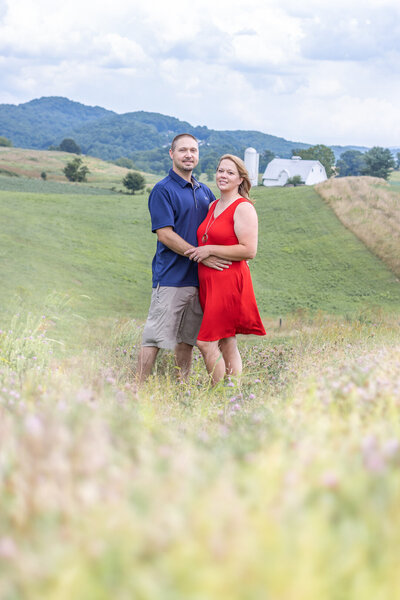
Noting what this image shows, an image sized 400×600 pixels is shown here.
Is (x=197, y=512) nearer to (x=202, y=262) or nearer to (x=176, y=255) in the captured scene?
(x=202, y=262)

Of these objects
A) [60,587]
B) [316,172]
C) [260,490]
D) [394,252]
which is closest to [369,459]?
[260,490]

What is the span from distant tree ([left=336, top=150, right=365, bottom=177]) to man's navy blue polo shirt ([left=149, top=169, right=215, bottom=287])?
10478cm

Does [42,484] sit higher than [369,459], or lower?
lower

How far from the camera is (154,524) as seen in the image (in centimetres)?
155

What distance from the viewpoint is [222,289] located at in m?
5.17

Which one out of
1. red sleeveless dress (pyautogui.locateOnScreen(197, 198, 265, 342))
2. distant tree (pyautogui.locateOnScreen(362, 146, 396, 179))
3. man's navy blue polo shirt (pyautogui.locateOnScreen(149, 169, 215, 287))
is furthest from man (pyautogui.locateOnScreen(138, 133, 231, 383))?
distant tree (pyautogui.locateOnScreen(362, 146, 396, 179))

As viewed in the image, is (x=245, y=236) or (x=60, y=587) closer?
(x=60, y=587)

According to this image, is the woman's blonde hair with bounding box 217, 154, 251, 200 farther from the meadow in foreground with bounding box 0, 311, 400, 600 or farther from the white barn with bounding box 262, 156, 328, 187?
the white barn with bounding box 262, 156, 328, 187

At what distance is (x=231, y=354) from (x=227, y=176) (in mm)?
1730

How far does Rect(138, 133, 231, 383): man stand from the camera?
5270 mm

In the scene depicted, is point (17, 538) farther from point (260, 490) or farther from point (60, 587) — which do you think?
point (260, 490)

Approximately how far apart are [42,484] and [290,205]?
23.3m

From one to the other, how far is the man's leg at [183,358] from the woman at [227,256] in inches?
23.6

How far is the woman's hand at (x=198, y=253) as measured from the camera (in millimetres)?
5059
